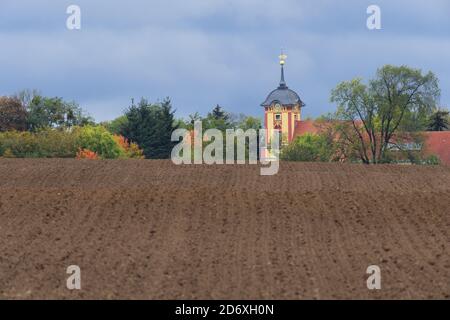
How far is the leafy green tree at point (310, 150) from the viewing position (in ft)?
287

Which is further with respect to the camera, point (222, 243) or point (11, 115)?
point (11, 115)

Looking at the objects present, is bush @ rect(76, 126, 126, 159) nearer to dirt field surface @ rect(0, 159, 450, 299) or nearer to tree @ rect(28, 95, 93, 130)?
tree @ rect(28, 95, 93, 130)

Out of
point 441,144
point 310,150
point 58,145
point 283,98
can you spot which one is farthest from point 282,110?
point 58,145

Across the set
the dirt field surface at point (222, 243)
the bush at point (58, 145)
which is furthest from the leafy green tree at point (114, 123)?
the dirt field surface at point (222, 243)

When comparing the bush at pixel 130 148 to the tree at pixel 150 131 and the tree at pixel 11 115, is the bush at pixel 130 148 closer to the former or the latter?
the tree at pixel 150 131

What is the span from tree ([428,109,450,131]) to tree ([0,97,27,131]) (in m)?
43.9

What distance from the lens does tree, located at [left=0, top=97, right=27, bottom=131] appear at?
8944 centimetres

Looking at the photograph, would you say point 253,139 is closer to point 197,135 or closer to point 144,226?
point 197,135

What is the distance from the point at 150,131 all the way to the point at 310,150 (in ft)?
54.8

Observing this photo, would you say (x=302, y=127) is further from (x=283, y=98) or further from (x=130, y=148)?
(x=130, y=148)

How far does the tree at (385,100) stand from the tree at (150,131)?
41.9 feet

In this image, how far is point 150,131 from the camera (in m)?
84.9

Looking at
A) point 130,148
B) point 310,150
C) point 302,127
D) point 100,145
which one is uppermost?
point 100,145
